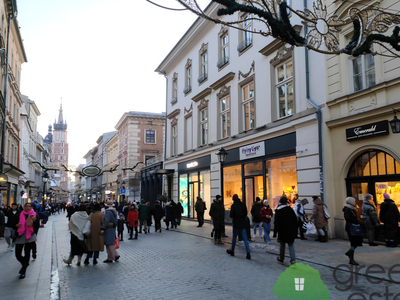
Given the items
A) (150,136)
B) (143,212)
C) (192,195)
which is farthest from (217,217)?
(150,136)

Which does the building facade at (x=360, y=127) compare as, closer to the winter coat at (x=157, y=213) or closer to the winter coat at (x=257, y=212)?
the winter coat at (x=257, y=212)

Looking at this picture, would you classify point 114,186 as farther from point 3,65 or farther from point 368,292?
point 368,292

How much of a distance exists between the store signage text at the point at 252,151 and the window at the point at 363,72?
5896mm

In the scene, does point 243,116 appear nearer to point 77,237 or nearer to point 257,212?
point 257,212

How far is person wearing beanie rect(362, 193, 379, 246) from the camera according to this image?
10.9m

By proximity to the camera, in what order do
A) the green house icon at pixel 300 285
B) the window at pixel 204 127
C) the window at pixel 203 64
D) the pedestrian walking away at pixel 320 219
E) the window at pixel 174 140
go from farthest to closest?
1. the window at pixel 174 140
2. the window at pixel 203 64
3. the window at pixel 204 127
4. the pedestrian walking away at pixel 320 219
5. the green house icon at pixel 300 285

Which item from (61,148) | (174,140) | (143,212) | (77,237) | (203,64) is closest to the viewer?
(77,237)

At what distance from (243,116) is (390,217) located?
34.8 ft

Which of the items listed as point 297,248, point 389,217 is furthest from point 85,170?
point 389,217

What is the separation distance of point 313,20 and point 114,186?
57660 millimetres

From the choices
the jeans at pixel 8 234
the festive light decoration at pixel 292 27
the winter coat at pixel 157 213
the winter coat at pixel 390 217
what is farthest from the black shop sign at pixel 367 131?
the jeans at pixel 8 234

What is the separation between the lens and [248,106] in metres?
19.7

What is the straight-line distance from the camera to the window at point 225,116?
21.6m

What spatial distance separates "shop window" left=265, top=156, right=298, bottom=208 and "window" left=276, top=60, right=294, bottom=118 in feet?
7.29
